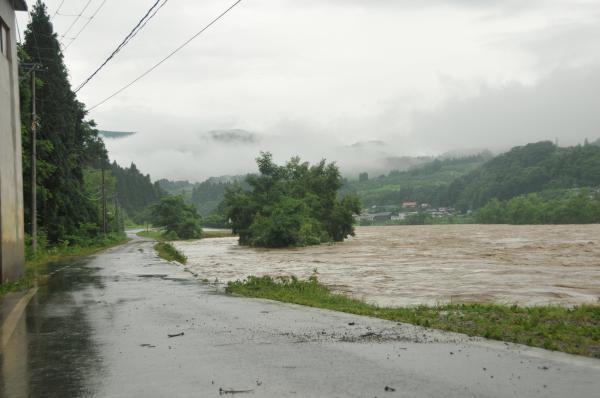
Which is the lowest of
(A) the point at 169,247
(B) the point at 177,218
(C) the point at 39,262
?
(A) the point at 169,247

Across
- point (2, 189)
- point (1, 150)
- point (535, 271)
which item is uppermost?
point (1, 150)

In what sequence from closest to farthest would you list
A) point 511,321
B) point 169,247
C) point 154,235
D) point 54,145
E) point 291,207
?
1. point 511,321
2. point 54,145
3. point 169,247
4. point 291,207
5. point 154,235

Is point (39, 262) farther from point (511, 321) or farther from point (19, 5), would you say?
point (511, 321)

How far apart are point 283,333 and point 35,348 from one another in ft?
11.3

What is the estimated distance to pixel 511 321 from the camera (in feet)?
29.3

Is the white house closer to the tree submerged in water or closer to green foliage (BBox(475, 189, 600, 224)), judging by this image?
the tree submerged in water

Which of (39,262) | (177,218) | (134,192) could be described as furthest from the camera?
(134,192)

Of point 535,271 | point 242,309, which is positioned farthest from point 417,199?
point 242,309

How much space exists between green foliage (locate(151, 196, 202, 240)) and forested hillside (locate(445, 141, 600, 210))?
257 ft

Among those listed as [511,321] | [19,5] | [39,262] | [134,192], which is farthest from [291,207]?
[134,192]

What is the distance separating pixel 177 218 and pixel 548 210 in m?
65.2

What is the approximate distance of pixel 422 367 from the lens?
6148 mm

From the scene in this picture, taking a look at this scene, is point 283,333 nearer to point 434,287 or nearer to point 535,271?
point 434,287

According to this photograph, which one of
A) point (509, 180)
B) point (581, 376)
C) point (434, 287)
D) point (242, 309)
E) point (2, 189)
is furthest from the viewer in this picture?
point (509, 180)
